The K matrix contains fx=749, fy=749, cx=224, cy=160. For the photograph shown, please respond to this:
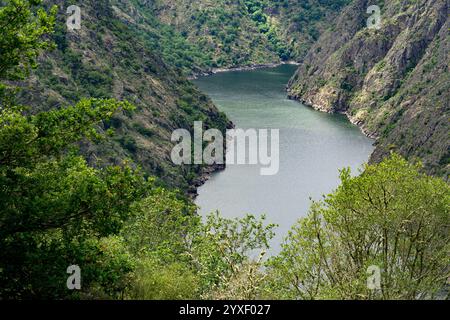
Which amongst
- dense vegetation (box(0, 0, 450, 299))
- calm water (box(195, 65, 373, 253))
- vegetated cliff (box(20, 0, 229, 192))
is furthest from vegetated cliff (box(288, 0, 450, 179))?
dense vegetation (box(0, 0, 450, 299))

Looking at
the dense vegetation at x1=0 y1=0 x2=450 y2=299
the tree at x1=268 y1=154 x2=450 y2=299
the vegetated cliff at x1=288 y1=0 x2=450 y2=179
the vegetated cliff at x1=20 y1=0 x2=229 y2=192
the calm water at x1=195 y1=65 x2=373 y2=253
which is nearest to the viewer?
the dense vegetation at x1=0 y1=0 x2=450 y2=299

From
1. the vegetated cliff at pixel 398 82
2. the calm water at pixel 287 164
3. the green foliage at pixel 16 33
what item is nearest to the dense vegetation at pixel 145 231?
the green foliage at pixel 16 33

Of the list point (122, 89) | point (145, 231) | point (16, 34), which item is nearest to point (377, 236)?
point (145, 231)

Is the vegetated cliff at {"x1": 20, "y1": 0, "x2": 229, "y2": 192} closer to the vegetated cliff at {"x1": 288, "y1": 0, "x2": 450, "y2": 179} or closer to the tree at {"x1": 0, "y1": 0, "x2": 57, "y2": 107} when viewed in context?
the vegetated cliff at {"x1": 288, "y1": 0, "x2": 450, "y2": 179}

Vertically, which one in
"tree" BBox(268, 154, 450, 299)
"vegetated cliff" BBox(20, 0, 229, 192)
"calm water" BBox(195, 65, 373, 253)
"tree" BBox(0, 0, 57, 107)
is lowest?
"calm water" BBox(195, 65, 373, 253)

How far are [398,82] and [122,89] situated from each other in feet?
242

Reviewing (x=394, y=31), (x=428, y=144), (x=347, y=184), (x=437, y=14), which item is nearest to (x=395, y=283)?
(x=347, y=184)

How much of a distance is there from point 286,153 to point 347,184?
91.2 meters

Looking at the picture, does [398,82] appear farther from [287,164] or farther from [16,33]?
[16,33]

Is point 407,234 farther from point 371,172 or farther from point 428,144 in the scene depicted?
point 428,144

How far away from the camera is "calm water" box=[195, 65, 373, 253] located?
101 meters

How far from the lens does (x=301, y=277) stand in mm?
38094

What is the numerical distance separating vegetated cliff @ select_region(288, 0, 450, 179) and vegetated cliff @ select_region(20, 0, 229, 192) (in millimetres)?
35347

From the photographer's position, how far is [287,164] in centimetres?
12219
